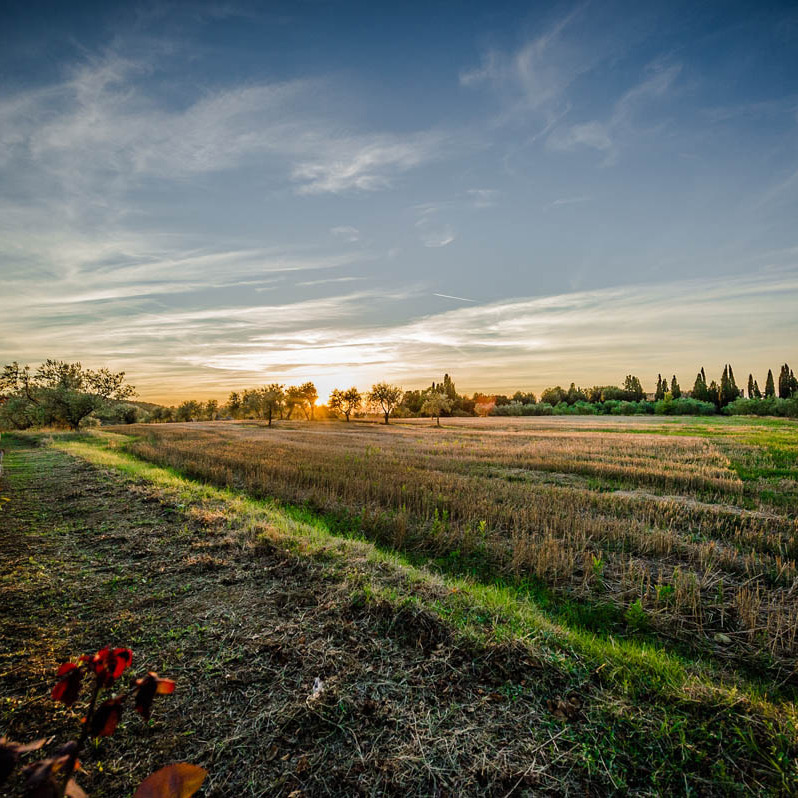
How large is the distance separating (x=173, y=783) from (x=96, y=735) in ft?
2.99

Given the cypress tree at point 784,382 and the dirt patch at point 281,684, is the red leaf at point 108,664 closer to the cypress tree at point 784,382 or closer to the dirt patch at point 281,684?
the dirt patch at point 281,684

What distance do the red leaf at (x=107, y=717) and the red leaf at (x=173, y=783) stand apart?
0.41 metres

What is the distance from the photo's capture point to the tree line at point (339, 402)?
53094 mm

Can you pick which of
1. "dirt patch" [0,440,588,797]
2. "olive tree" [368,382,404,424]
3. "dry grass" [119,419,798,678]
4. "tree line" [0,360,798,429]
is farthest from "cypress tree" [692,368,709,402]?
"dirt patch" [0,440,588,797]

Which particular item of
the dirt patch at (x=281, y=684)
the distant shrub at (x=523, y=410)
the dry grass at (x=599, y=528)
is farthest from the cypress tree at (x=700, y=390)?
the dirt patch at (x=281, y=684)

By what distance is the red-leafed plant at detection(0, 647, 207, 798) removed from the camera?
1.28 m

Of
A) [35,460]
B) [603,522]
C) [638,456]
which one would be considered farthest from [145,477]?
[638,456]

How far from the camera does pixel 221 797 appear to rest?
292 centimetres

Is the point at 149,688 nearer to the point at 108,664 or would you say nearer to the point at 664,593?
the point at 108,664

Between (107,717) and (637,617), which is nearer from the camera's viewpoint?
(107,717)

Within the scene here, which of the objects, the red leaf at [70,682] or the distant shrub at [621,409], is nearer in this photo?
the red leaf at [70,682]

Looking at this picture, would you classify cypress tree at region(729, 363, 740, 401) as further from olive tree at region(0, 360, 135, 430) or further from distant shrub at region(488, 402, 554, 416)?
olive tree at region(0, 360, 135, 430)

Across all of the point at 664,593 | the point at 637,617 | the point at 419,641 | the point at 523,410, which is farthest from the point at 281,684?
the point at 523,410

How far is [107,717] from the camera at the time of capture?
1.66 meters
